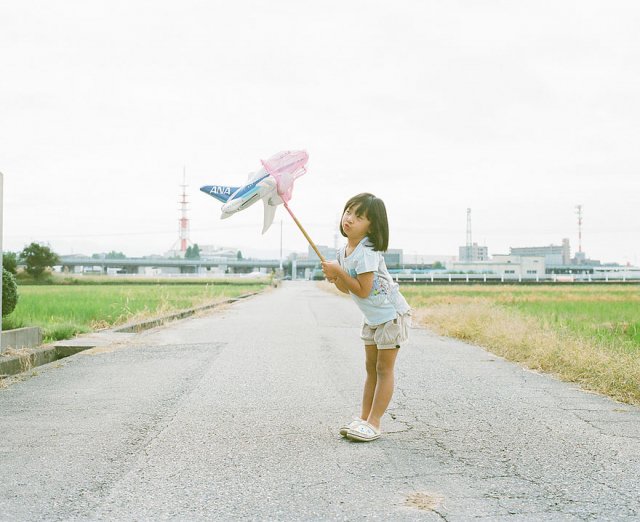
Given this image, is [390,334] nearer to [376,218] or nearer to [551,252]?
[376,218]

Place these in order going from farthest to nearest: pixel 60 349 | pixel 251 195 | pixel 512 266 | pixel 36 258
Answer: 1. pixel 512 266
2. pixel 36 258
3. pixel 60 349
4. pixel 251 195

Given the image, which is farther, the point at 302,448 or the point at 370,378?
the point at 370,378

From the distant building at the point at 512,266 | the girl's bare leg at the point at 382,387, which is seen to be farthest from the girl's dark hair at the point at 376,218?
the distant building at the point at 512,266

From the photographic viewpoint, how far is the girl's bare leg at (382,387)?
405 cm

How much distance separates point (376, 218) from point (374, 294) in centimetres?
48

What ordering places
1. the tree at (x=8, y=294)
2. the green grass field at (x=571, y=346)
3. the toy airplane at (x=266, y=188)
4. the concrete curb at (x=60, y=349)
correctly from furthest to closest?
1. the tree at (x=8, y=294)
2. the concrete curb at (x=60, y=349)
3. the green grass field at (x=571, y=346)
4. the toy airplane at (x=266, y=188)

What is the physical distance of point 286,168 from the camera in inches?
160

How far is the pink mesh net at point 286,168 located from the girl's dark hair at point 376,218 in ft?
1.45

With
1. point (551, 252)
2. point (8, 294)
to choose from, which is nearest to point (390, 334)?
point (8, 294)

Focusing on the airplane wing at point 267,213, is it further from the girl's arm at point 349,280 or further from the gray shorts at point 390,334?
the gray shorts at point 390,334

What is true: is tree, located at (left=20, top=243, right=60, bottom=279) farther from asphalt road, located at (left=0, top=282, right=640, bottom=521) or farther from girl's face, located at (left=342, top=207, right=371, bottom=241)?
girl's face, located at (left=342, top=207, right=371, bottom=241)

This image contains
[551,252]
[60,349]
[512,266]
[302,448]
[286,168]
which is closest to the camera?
[302,448]

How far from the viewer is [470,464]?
350cm

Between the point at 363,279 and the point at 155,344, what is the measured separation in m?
6.65
